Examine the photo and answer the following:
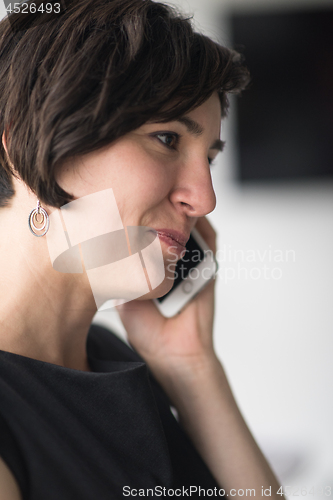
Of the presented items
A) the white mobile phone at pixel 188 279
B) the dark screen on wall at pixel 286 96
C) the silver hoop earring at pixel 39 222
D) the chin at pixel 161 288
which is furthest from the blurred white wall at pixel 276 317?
the silver hoop earring at pixel 39 222

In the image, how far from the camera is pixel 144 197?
50cm

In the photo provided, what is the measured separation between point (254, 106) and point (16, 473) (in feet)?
4.48

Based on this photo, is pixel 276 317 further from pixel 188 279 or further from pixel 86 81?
pixel 86 81

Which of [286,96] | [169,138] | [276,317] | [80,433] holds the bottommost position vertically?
[276,317]

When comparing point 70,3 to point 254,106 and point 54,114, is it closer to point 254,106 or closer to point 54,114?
point 54,114

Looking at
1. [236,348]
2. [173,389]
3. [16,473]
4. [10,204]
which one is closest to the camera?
[16,473]

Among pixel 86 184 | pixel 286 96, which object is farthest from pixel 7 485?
pixel 286 96

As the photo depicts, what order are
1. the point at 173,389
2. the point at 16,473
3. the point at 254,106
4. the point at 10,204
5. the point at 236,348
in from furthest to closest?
the point at 254,106 < the point at 236,348 < the point at 173,389 < the point at 10,204 < the point at 16,473

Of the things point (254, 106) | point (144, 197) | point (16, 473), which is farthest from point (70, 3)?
point (254, 106)

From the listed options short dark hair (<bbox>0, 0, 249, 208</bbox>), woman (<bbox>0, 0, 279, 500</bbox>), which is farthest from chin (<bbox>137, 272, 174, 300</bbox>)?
short dark hair (<bbox>0, 0, 249, 208</bbox>)

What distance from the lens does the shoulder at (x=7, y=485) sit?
0.37 meters

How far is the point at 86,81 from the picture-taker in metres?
0.44

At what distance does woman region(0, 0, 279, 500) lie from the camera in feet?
1.46

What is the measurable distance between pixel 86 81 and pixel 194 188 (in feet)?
0.69
